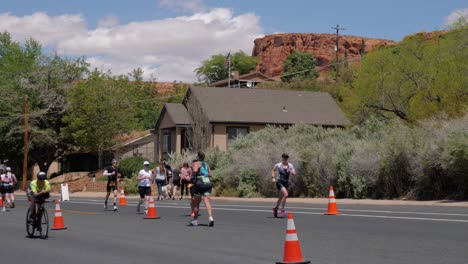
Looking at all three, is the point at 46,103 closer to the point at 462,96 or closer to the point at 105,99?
the point at 105,99

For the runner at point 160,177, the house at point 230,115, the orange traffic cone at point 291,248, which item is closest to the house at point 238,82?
the house at point 230,115

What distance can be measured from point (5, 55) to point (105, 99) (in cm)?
1864

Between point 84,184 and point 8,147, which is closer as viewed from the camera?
point 84,184

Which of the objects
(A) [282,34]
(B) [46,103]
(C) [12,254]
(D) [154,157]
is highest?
(A) [282,34]

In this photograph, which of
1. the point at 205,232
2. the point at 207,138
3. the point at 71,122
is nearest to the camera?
the point at 205,232

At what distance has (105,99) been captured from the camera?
197 feet

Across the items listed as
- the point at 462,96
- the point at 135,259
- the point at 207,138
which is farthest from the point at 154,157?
the point at 135,259

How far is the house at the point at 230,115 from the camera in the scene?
Answer: 52250 millimetres

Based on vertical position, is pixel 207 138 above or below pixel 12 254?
above

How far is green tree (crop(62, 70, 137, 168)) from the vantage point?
58.3 m

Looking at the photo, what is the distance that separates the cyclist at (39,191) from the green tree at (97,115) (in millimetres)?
41746

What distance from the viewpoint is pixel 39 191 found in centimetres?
1614

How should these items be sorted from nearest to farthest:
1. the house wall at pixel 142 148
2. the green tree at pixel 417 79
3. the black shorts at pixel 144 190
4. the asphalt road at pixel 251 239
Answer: the asphalt road at pixel 251 239 < the black shorts at pixel 144 190 < the green tree at pixel 417 79 < the house wall at pixel 142 148

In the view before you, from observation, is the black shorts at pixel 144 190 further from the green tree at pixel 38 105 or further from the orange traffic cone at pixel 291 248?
the green tree at pixel 38 105
